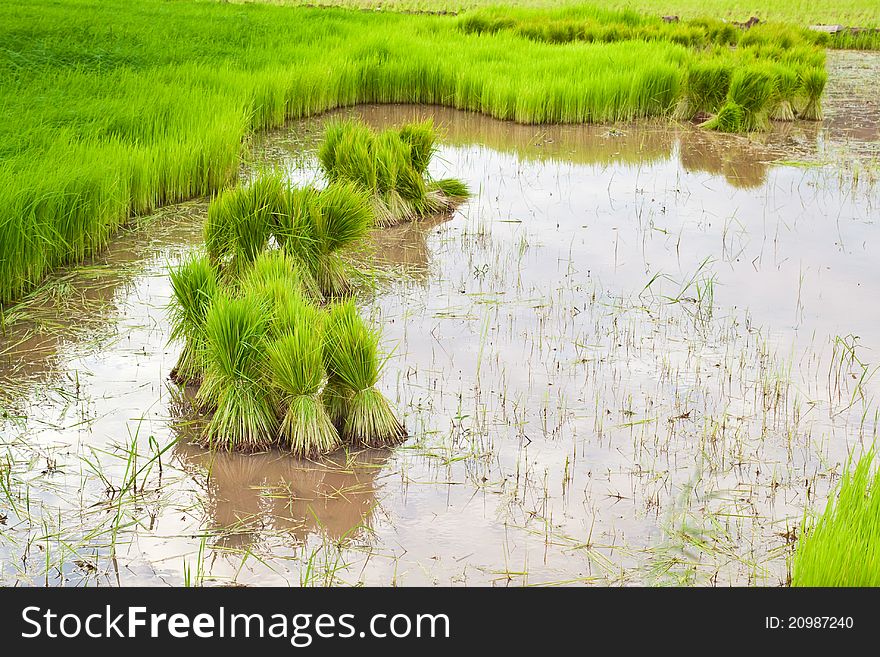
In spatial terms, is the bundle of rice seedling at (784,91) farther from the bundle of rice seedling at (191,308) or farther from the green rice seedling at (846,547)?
the green rice seedling at (846,547)

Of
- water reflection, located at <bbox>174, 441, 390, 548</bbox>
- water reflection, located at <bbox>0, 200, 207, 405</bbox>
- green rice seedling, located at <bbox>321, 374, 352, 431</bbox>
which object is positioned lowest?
water reflection, located at <bbox>174, 441, 390, 548</bbox>

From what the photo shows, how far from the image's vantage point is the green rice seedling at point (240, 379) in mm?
3469

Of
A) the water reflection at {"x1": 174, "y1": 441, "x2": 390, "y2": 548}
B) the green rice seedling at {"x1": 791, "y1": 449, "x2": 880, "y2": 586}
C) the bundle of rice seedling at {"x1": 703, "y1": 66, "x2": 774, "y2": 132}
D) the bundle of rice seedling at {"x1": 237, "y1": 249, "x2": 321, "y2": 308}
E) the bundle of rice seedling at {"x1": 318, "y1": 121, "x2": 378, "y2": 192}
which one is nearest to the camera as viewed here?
the green rice seedling at {"x1": 791, "y1": 449, "x2": 880, "y2": 586}

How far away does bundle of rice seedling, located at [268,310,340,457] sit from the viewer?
→ 3.40 metres

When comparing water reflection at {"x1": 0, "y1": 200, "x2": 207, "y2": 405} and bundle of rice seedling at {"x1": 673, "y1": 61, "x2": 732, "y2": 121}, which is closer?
water reflection at {"x1": 0, "y1": 200, "x2": 207, "y2": 405}

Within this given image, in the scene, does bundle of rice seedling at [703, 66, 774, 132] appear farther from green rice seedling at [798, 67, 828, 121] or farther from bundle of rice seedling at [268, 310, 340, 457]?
bundle of rice seedling at [268, 310, 340, 457]

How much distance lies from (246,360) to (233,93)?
552cm

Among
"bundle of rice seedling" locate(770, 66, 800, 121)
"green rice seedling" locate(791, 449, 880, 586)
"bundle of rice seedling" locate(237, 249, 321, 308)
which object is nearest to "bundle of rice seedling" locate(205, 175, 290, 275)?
"bundle of rice seedling" locate(237, 249, 321, 308)

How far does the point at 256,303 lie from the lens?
3674mm

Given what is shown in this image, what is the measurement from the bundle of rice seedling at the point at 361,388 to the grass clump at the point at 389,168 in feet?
9.15

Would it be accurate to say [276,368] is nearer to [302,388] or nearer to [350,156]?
[302,388]

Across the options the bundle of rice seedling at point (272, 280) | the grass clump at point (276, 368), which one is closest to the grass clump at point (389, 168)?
the bundle of rice seedling at point (272, 280)

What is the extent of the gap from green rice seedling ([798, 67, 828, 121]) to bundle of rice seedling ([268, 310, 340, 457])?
26.6 feet

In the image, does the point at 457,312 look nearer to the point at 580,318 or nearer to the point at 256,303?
the point at 580,318
